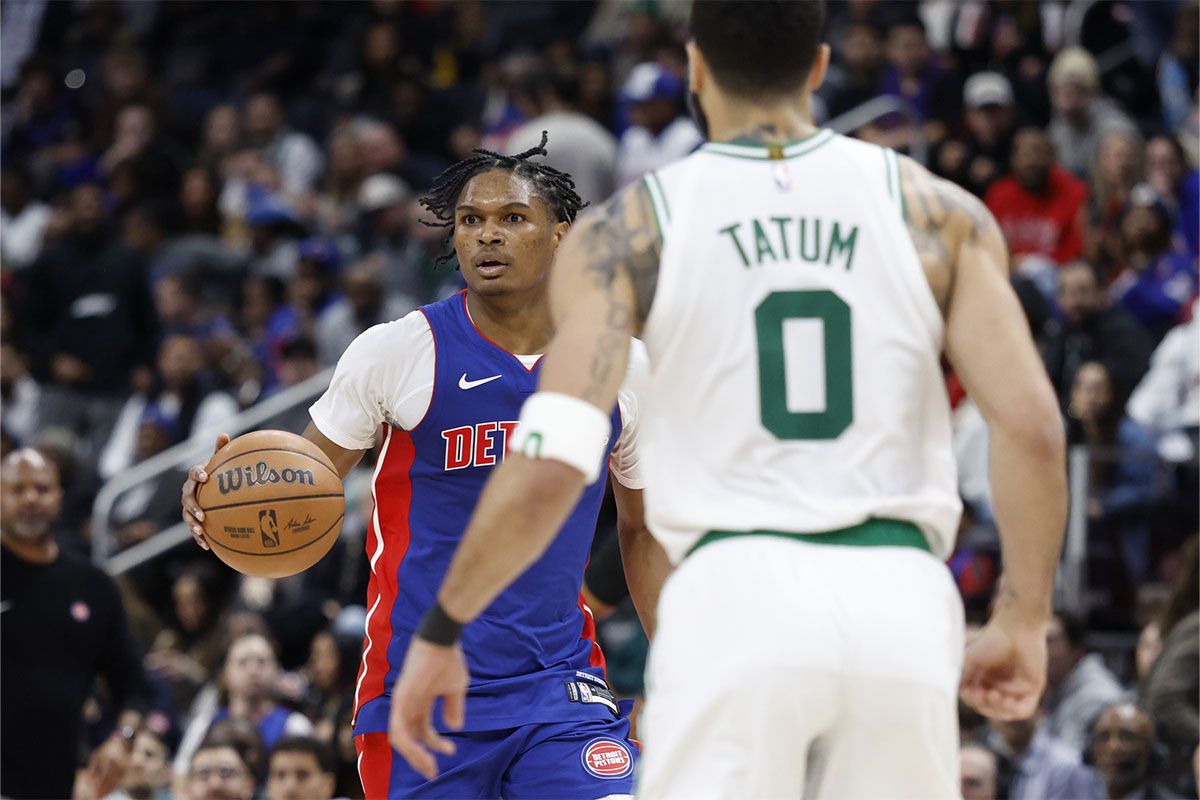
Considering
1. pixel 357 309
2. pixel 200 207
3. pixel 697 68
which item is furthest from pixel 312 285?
pixel 697 68

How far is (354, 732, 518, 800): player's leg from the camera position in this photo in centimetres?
455

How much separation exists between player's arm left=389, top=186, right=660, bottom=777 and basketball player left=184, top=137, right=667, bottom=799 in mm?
1209

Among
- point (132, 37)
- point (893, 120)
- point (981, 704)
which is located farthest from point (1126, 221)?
point (132, 37)

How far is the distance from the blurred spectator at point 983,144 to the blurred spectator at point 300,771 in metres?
6.22

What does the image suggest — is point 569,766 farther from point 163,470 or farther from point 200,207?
point 200,207

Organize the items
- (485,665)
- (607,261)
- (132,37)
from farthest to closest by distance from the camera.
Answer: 1. (132,37)
2. (485,665)
3. (607,261)

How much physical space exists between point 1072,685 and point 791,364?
6.04 metres

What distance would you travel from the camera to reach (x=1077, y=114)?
40.7 feet

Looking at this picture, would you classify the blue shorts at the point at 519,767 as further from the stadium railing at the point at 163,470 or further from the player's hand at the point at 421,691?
the stadium railing at the point at 163,470

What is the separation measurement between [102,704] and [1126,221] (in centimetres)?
702

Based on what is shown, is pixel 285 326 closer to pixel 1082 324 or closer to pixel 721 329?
pixel 1082 324

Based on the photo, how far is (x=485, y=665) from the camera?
468 cm

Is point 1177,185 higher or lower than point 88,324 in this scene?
higher

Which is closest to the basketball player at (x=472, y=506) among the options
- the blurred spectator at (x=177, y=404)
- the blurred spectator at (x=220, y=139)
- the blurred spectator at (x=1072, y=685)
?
the blurred spectator at (x=1072, y=685)
